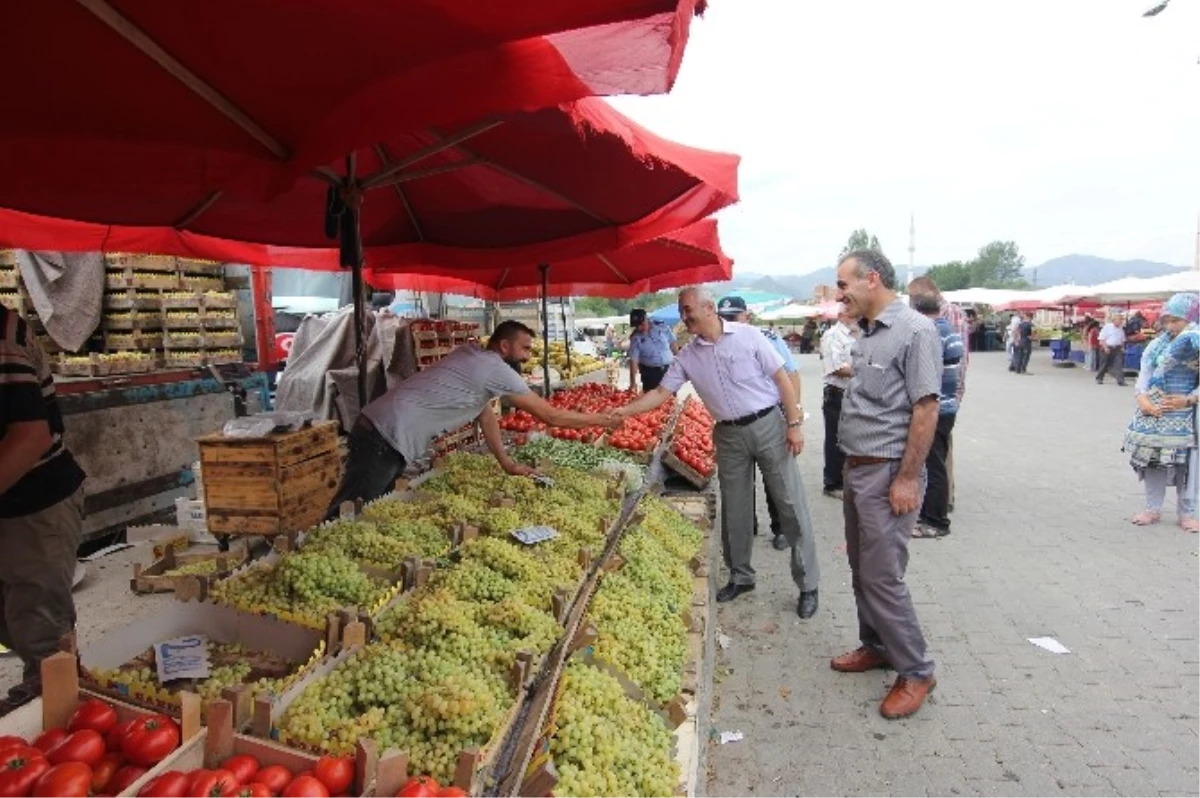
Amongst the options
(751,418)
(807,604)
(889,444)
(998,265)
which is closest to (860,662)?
(807,604)

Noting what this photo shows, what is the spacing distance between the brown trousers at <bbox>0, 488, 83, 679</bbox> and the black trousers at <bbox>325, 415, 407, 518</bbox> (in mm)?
1624

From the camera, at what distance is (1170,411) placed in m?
6.66

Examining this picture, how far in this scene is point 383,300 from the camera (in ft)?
47.5

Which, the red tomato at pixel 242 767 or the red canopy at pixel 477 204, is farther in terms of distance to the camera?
the red canopy at pixel 477 204

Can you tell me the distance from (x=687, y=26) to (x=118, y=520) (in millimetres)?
6960

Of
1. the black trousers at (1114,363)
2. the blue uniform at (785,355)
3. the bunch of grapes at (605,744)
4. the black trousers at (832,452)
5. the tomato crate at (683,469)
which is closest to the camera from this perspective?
the bunch of grapes at (605,744)

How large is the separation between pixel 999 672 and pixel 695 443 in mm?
3693

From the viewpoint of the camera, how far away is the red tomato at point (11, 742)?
1751mm

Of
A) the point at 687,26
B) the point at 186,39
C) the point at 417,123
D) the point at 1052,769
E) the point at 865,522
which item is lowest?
the point at 1052,769

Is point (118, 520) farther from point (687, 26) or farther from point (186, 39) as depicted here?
point (687, 26)

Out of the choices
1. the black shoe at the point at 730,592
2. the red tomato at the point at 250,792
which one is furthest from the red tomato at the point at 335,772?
the black shoe at the point at 730,592

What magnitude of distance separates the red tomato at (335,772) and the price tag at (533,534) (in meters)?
1.78

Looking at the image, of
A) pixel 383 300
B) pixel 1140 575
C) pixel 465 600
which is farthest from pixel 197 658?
pixel 383 300

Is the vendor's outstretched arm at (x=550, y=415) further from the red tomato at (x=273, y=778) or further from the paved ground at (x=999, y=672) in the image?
the red tomato at (x=273, y=778)
